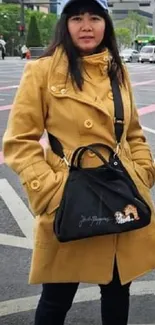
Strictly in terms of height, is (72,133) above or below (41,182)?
above

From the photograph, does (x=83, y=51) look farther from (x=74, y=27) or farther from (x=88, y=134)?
(x=88, y=134)

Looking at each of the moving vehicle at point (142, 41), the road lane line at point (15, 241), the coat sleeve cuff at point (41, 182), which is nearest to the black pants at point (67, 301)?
the coat sleeve cuff at point (41, 182)

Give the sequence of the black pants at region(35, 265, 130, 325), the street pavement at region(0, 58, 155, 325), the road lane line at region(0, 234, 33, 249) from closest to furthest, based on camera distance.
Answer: the black pants at region(35, 265, 130, 325) → the street pavement at region(0, 58, 155, 325) → the road lane line at region(0, 234, 33, 249)

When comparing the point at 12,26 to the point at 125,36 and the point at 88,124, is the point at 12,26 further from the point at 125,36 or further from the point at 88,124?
the point at 88,124

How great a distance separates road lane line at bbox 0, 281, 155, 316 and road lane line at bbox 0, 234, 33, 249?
2.90 feet

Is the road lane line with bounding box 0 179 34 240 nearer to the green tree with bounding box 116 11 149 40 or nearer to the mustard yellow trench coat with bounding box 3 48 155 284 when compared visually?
the mustard yellow trench coat with bounding box 3 48 155 284

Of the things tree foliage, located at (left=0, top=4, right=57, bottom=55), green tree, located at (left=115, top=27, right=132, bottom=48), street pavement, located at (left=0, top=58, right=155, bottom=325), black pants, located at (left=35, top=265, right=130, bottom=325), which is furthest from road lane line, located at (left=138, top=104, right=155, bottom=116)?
green tree, located at (left=115, top=27, right=132, bottom=48)

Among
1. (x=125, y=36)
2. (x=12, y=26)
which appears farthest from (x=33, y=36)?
(x=125, y=36)

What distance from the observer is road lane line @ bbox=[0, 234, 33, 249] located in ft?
14.2

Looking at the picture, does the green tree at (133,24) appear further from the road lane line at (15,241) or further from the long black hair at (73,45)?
the long black hair at (73,45)

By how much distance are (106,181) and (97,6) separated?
0.64 metres

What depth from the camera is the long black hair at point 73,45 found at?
2217 millimetres

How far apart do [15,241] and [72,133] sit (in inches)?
93.0

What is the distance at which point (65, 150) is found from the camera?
7.30 feet
